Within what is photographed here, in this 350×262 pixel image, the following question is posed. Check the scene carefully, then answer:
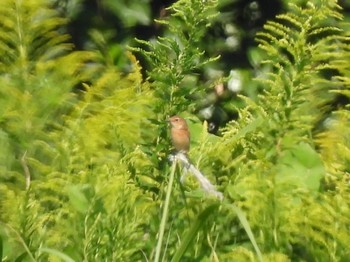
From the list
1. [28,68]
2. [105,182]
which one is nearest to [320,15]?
[105,182]

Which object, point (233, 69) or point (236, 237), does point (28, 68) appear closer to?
point (236, 237)

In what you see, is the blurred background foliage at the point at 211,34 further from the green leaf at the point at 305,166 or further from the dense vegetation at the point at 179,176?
the green leaf at the point at 305,166

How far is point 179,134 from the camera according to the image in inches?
132

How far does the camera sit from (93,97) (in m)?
4.14

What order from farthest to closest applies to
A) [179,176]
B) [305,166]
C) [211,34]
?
[211,34], [305,166], [179,176]

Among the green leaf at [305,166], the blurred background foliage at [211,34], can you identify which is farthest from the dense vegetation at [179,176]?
the blurred background foliage at [211,34]

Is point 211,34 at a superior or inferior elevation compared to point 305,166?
superior

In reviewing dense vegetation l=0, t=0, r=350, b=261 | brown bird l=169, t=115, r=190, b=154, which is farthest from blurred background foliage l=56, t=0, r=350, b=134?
brown bird l=169, t=115, r=190, b=154

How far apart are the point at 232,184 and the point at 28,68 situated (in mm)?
1103

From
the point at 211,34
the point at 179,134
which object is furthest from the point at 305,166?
the point at 211,34

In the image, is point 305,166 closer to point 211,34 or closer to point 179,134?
point 179,134

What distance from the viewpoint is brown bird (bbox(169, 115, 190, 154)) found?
3307mm

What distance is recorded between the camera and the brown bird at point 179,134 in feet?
10.8

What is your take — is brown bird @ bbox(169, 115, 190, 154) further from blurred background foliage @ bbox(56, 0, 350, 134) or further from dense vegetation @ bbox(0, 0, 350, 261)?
blurred background foliage @ bbox(56, 0, 350, 134)
